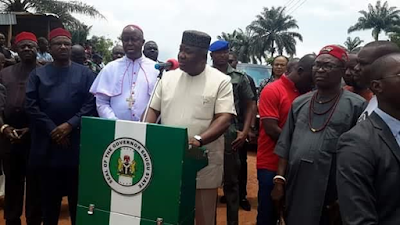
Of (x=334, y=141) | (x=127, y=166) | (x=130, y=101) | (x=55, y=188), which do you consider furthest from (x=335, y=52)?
(x=55, y=188)

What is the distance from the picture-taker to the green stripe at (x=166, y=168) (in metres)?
2.19

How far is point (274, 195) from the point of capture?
2785 millimetres

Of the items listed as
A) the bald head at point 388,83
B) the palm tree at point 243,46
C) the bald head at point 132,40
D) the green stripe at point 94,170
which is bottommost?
the green stripe at point 94,170

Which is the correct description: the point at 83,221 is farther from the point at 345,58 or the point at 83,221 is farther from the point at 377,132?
the point at 345,58

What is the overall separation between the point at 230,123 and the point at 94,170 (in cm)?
106

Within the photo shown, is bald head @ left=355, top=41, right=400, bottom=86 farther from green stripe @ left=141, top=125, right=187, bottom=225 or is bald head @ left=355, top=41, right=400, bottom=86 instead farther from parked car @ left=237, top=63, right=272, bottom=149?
parked car @ left=237, top=63, right=272, bottom=149

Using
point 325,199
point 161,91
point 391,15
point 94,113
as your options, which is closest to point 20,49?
point 94,113

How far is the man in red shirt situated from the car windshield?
24.4 feet

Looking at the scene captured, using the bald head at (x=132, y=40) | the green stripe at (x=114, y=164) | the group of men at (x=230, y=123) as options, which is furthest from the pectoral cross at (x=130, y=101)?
the green stripe at (x=114, y=164)

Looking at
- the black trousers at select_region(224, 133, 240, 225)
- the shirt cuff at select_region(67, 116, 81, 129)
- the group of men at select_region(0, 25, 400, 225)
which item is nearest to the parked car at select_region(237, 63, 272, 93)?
the group of men at select_region(0, 25, 400, 225)

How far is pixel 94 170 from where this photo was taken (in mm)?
2352

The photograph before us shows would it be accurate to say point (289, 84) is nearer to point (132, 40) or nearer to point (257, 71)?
point (132, 40)

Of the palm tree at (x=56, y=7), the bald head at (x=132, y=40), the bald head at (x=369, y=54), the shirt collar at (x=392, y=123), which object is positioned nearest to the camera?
the shirt collar at (x=392, y=123)

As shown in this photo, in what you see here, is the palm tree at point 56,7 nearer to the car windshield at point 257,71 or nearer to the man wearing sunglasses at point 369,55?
the car windshield at point 257,71
